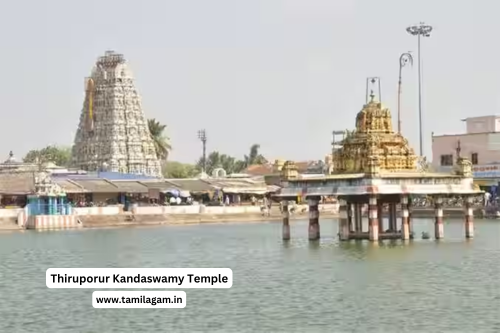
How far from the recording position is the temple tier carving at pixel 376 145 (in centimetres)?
5522

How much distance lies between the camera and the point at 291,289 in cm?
3791

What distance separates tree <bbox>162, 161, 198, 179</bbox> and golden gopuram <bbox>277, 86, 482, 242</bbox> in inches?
3602

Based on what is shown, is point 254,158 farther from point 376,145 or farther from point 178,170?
point 376,145

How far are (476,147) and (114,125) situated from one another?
40.3 meters

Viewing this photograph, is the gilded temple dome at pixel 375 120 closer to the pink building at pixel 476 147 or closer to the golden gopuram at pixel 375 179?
the golden gopuram at pixel 375 179

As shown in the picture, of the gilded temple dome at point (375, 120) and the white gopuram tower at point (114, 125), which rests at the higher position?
the white gopuram tower at point (114, 125)

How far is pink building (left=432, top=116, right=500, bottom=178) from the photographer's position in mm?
102688

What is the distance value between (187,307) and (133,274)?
289 inches

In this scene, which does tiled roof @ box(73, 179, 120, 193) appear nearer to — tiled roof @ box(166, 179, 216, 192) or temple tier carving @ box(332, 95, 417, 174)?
tiled roof @ box(166, 179, 216, 192)

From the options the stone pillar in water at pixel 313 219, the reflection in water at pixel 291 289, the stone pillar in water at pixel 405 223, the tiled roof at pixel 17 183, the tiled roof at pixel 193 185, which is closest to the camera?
the reflection in water at pixel 291 289

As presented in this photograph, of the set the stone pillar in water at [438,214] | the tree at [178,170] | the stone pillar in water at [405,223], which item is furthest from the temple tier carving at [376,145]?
the tree at [178,170]

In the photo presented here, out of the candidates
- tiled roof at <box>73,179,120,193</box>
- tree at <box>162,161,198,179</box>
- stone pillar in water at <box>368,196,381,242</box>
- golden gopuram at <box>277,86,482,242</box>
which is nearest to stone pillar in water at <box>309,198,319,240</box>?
golden gopuram at <box>277,86,482,242</box>

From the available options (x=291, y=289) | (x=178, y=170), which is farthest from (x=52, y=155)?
(x=291, y=289)

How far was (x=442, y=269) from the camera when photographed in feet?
143
